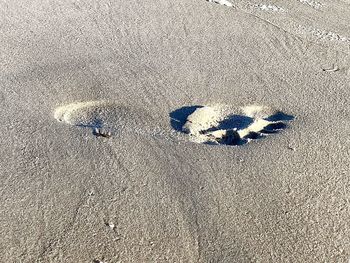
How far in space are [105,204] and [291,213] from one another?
2.85 ft

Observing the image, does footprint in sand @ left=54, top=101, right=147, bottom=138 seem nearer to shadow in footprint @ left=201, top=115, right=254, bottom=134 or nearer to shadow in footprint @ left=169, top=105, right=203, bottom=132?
shadow in footprint @ left=169, top=105, right=203, bottom=132

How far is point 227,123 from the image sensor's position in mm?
3119

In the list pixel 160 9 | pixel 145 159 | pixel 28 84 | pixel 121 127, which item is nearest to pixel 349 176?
pixel 145 159

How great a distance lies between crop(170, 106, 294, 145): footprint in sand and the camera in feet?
9.80

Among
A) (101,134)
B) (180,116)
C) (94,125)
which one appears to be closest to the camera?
(101,134)

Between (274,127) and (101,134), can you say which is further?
(274,127)

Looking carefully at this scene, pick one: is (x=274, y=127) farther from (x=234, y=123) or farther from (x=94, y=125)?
(x=94, y=125)

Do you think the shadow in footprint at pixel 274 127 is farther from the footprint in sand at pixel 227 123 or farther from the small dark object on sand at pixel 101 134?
the small dark object on sand at pixel 101 134

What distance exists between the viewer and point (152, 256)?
2197 mm

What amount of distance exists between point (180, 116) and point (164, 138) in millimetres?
272

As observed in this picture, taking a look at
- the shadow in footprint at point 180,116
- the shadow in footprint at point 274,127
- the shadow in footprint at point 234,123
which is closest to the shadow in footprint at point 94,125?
the shadow in footprint at point 180,116

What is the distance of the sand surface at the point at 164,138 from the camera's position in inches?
90.4

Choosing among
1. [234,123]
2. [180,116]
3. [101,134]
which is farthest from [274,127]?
[101,134]

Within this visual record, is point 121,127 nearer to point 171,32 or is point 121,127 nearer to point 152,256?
point 152,256
